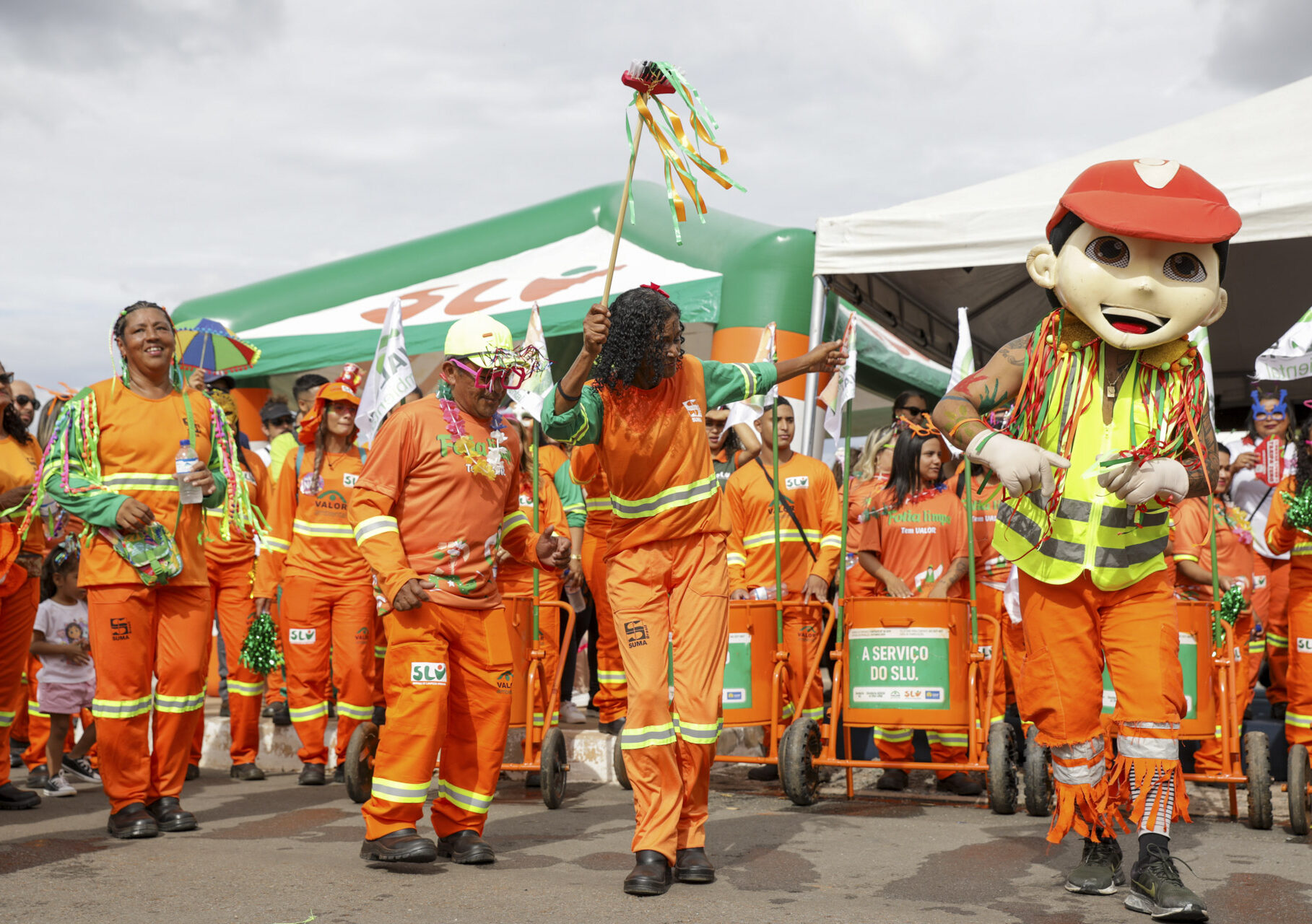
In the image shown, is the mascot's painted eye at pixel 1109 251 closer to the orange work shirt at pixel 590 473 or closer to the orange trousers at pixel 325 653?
the orange work shirt at pixel 590 473

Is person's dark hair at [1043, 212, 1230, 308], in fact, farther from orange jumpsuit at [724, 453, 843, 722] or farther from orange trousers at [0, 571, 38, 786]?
orange trousers at [0, 571, 38, 786]

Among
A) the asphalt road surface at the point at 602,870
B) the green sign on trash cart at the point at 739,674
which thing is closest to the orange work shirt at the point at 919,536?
the green sign on trash cart at the point at 739,674

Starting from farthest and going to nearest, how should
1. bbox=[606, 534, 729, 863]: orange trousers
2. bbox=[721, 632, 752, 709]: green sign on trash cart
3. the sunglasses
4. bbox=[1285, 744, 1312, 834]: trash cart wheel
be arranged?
bbox=[721, 632, 752, 709]: green sign on trash cart
bbox=[1285, 744, 1312, 834]: trash cart wheel
the sunglasses
bbox=[606, 534, 729, 863]: orange trousers

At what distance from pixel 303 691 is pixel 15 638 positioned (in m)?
1.53

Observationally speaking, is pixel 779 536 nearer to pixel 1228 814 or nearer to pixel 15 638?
pixel 1228 814

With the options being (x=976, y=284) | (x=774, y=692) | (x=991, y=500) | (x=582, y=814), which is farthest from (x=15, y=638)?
(x=976, y=284)

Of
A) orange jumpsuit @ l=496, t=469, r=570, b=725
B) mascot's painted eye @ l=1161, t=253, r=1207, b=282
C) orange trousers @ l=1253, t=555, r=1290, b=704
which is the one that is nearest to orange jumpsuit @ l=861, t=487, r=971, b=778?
orange jumpsuit @ l=496, t=469, r=570, b=725

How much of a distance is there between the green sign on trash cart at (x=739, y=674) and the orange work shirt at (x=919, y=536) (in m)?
1.03

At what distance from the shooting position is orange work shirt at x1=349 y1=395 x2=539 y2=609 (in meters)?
4.82

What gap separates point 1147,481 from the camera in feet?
13.1

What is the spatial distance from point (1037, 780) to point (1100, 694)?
1919 millimetres

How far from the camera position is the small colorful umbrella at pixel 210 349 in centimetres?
955

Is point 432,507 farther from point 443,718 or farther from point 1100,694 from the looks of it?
point 1100,694

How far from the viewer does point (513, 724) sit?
6.67 meters
